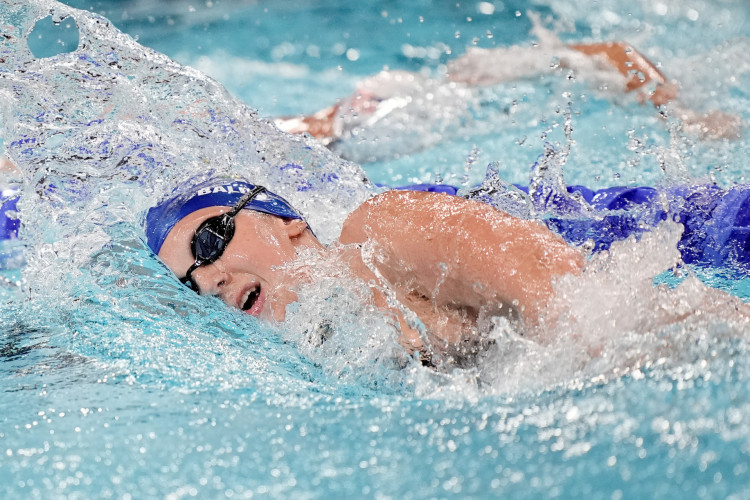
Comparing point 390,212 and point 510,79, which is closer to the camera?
point 390,212

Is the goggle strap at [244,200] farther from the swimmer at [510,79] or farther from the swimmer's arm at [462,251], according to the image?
the swimmer at [510,79]

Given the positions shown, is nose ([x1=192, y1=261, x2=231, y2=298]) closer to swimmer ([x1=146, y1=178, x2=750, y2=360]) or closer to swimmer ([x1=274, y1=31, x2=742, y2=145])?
swimmer ([x1=146, y1=178, x2=750, y2=360])

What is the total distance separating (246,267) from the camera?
1.81 metres

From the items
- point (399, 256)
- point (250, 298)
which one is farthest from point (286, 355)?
point (399, 256)

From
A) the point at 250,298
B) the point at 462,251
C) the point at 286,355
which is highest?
the point at 462,251

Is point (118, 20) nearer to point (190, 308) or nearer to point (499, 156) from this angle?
point (499, 156)

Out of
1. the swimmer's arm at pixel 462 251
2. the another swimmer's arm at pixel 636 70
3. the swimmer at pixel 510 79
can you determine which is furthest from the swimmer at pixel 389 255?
the another swimmer's arm at pixel 636 70

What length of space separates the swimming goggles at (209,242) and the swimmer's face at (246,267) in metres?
0.01

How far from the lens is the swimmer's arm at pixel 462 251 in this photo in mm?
1330

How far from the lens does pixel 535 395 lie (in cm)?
110

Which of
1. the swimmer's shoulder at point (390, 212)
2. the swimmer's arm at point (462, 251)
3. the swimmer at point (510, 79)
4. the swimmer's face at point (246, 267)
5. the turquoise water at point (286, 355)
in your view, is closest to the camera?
the turquoise water at point (286, 355)

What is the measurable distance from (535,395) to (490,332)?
33cm

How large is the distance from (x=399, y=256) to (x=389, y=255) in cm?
3

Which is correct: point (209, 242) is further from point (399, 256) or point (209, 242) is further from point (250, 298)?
point (399, 256)
